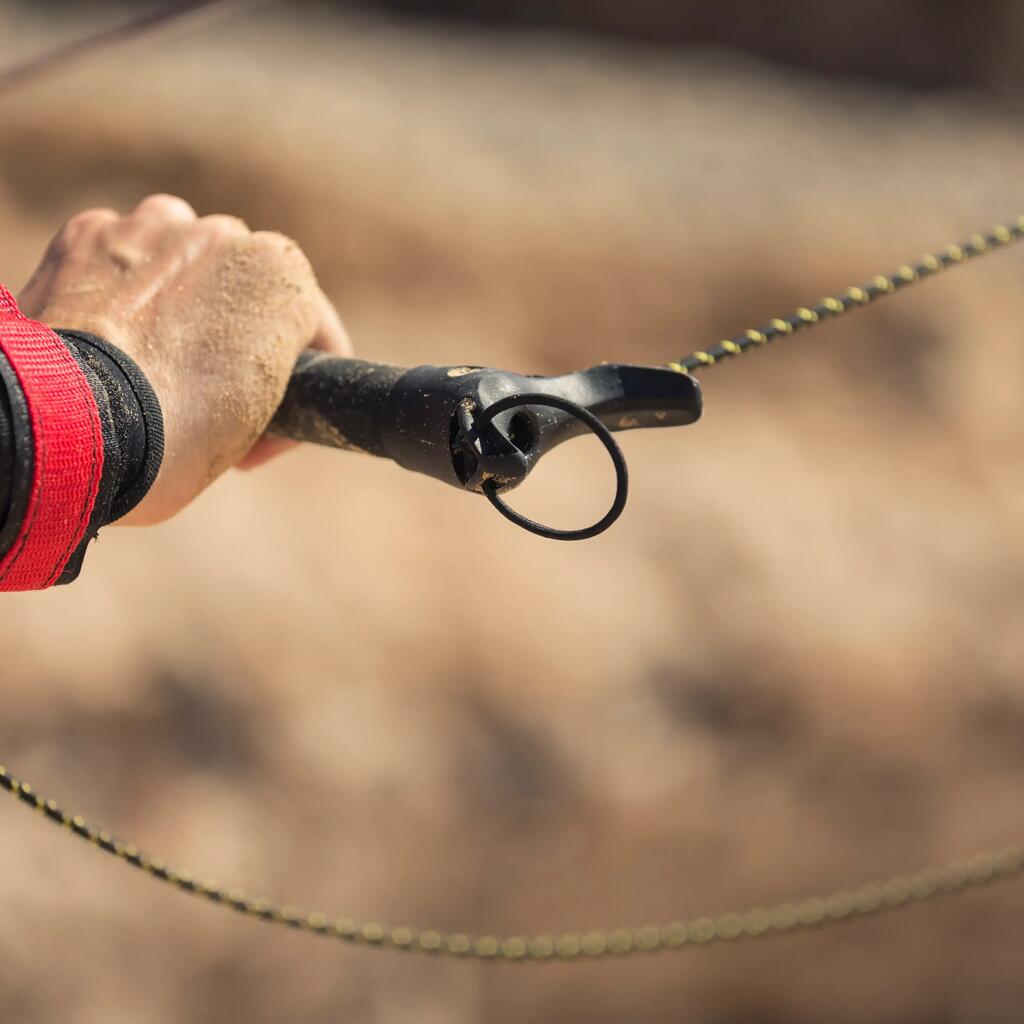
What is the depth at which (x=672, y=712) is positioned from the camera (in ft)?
10.2

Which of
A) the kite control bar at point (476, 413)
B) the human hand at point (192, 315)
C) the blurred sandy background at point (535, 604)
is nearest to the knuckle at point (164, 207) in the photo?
the human hand at point (192, 315)

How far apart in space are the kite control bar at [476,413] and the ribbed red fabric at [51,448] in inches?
6.7

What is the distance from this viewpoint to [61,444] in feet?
2.18

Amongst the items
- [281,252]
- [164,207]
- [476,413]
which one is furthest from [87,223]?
[476,413]

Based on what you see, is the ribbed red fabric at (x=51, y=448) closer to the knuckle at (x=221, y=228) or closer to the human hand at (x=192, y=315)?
the human hand at (x=192, y=315)

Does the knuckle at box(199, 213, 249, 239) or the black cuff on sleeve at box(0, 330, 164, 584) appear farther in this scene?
the knuckle at box(199, 213, 249, 239)

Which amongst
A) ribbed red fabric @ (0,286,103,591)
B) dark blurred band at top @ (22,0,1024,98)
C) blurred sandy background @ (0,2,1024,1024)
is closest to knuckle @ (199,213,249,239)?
ribbed red fabric @ (0,286,103,591)

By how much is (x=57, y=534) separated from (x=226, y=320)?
213 millimetres

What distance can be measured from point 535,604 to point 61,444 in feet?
8.19

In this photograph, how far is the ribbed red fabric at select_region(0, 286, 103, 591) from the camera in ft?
2.16

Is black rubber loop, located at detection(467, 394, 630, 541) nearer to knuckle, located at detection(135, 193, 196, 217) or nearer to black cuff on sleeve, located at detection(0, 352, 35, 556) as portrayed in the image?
black cuff on sleeve, located at detection(0, 352, 35, 556)

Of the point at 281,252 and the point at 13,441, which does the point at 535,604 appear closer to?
the point at 281,252

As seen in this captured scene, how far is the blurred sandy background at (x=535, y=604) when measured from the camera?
2.58 meters

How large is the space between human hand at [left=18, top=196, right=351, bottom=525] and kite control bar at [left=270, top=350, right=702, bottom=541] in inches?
1.2
